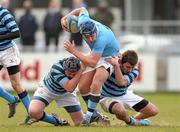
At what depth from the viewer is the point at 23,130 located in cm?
1336

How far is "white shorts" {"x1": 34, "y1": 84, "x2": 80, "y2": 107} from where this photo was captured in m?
14.4

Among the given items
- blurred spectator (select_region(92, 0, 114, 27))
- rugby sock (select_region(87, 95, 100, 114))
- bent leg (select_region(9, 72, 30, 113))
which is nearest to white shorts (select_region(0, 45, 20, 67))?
bent leg (select_region(9, 72, 30, 113))

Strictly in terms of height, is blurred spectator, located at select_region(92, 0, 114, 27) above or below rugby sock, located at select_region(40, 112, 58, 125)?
below

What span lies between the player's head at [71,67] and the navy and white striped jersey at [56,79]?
0.29 ft

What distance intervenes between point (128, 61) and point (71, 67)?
1.06 m

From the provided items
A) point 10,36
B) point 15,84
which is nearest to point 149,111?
point 15,84

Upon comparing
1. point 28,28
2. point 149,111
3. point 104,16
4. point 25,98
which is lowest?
point 28,28

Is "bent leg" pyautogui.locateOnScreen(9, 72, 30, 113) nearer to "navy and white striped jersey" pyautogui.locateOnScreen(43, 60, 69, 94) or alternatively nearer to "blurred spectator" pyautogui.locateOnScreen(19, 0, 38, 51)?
"navy and white striped jersey" pyautogui.locateOnScreen(43, 60, 69, 94)

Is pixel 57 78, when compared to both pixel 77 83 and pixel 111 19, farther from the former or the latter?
pixel 111 19

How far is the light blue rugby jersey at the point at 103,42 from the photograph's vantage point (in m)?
14.0

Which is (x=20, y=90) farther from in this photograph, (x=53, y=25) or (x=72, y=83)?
(x=53, y=25)

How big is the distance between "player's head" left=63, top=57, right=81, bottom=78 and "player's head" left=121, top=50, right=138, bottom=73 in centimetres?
84

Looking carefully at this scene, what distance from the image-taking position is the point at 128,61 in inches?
569

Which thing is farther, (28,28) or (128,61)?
(28,28)
